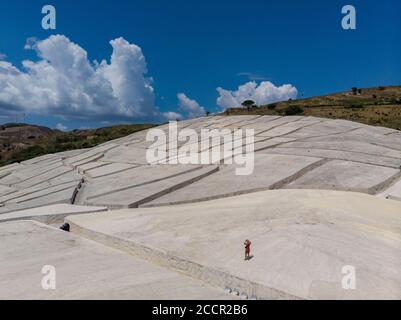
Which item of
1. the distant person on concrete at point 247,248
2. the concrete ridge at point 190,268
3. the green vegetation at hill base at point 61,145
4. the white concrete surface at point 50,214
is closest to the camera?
the concrete ridge at point 190,268

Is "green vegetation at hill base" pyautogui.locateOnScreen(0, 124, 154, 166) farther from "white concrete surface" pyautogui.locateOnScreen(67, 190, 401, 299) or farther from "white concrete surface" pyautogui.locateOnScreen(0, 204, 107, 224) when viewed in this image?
"white concrete surface" pyautogui.locateOnScreen(67, 190, 401, 299)

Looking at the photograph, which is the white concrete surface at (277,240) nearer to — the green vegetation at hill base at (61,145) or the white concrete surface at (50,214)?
the white concrete surface at (50,214)

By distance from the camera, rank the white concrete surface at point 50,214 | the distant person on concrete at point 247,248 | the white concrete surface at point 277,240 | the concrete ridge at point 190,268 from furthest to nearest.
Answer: the white concrete surface at point 50,214, the distant person on concrete at point 247,248, the white concrete surface at point 277,240, the concrete ridge at point 190,268

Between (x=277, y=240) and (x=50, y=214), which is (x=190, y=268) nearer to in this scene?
(x=277, y=240)

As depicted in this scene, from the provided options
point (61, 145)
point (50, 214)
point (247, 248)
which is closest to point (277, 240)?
point (247, 248)

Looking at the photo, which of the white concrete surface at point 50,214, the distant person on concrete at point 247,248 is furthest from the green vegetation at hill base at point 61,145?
the distant person on concrete at point 247,248

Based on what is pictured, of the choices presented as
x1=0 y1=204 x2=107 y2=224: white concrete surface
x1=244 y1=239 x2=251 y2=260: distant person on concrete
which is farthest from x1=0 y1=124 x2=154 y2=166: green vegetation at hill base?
x1=244 y1=239 x2=251 y2=260: distant person on concrete

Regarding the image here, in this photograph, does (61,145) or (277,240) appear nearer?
(277,240)

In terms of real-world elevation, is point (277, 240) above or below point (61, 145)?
below

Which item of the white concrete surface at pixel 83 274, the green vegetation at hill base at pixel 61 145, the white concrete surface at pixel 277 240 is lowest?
the white concrete surface at pixel 83 274

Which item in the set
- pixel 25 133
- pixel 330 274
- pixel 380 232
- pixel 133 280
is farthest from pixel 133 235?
pixel 25 133
